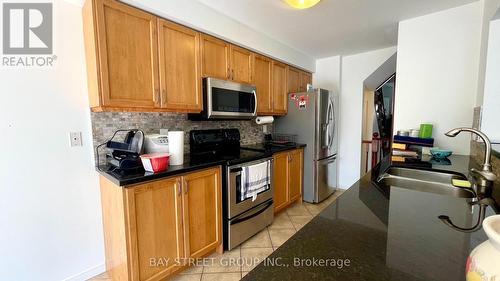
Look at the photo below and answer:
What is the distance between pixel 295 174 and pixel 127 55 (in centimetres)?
232

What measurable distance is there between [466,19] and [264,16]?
186cm

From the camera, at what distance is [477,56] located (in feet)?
6.46

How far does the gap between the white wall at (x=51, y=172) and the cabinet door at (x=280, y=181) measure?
69.9 inches

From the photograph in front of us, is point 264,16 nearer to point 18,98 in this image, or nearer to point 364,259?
point 18,98

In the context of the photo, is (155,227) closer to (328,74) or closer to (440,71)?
(440,71)

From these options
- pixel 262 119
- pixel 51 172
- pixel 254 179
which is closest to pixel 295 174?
pixel 262 119

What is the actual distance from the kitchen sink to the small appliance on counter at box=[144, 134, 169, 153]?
4.99ft

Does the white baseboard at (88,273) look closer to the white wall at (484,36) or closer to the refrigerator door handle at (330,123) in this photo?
the refrigerator door handle at (330,123)

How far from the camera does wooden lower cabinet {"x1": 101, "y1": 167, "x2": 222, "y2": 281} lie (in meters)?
1.42

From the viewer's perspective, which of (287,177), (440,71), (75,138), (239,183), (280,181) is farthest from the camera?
(287,177)

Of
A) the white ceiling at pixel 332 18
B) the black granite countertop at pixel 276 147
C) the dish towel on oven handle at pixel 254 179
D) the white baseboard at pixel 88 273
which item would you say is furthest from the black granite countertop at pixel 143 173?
the white ceiling at pixel 332 18

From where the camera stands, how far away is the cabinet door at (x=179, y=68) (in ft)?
5.88

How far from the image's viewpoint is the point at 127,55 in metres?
1.60

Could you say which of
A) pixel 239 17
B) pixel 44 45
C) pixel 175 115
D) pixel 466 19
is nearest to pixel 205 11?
pixel 239 17
